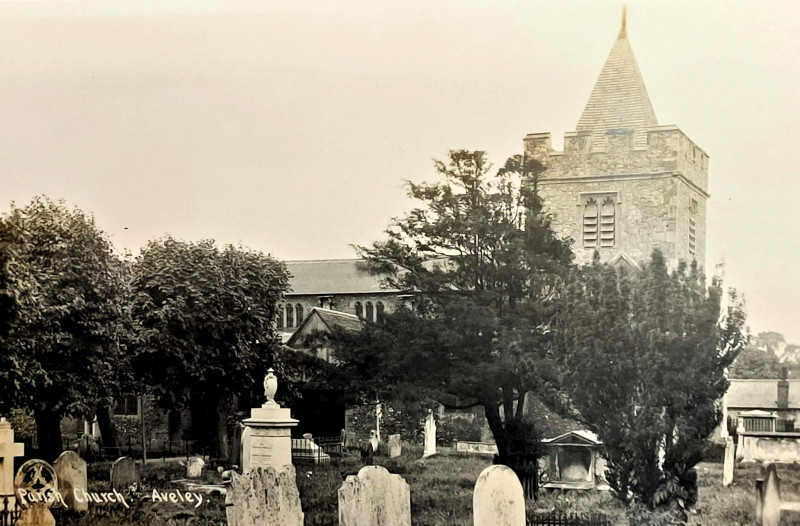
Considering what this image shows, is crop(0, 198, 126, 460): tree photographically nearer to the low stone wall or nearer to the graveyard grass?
the graveyard grass

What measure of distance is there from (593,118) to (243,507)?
140 inches

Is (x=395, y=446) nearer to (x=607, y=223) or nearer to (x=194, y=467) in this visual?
(x=194, y=467)

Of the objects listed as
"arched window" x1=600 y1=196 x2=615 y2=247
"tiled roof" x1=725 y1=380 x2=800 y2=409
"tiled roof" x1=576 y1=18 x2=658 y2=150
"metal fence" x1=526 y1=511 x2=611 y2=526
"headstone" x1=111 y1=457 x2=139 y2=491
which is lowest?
"metal fence" x1=526 y1=511 x2=611 y2=526

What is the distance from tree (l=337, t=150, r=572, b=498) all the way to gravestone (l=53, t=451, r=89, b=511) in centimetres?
229

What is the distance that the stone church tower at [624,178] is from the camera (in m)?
6.21

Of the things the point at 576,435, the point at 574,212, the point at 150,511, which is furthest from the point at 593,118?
the point at 150,511

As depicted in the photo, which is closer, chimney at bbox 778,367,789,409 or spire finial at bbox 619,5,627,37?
chimney at bbox 778,367,789,409

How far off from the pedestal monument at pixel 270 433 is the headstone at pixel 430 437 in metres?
0.98

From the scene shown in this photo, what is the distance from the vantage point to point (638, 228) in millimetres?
6250

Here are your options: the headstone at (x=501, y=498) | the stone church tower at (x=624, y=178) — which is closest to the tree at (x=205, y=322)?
the headstone at (x=501, y=498)

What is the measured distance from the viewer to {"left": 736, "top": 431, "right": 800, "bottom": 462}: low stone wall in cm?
601

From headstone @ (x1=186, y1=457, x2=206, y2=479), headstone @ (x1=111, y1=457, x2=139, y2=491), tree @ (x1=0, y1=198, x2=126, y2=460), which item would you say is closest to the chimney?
headstone @ (x1=186, y1=457, x2=206, y2=479)

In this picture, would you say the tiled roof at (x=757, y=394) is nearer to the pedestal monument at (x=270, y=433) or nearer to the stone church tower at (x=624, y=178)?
the stone church tower at (x=624, y=178)

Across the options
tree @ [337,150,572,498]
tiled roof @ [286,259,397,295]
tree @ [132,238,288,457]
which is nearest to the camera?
tree @ [337,150,572,498]
